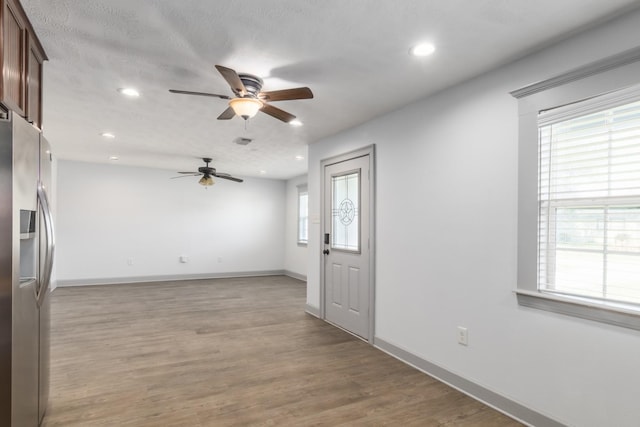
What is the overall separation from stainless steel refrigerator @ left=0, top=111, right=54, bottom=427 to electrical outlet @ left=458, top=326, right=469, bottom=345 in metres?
2.89

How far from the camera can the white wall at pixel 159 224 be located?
7.11 meters

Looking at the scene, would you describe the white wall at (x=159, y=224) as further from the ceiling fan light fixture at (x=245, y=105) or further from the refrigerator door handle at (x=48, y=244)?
the ceiling fan light fixture at (x=245, y=105)

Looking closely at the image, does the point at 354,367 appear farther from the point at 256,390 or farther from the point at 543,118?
the point at 543,118

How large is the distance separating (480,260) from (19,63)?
132 inches

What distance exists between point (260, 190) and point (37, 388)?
7.16 meters

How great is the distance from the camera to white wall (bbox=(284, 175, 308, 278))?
8430 millimetres

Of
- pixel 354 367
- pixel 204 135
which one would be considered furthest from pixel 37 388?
pixel 204 135

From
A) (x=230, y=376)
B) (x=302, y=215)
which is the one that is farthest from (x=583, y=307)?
(x=302, y=215)

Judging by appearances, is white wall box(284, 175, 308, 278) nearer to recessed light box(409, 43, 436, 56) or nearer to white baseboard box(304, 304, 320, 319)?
white baseboard box(304, 304, 320, 319)

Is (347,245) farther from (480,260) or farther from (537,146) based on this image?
(537,146)

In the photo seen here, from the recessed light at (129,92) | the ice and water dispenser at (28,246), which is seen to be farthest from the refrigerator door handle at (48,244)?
the recessed light at (129,92)

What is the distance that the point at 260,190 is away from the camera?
9023 mm

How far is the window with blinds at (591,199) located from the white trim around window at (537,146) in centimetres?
2

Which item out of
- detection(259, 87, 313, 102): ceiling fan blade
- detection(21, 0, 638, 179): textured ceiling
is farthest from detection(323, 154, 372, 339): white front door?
detection(259, 87, 313, 102): ceiling fan blade
